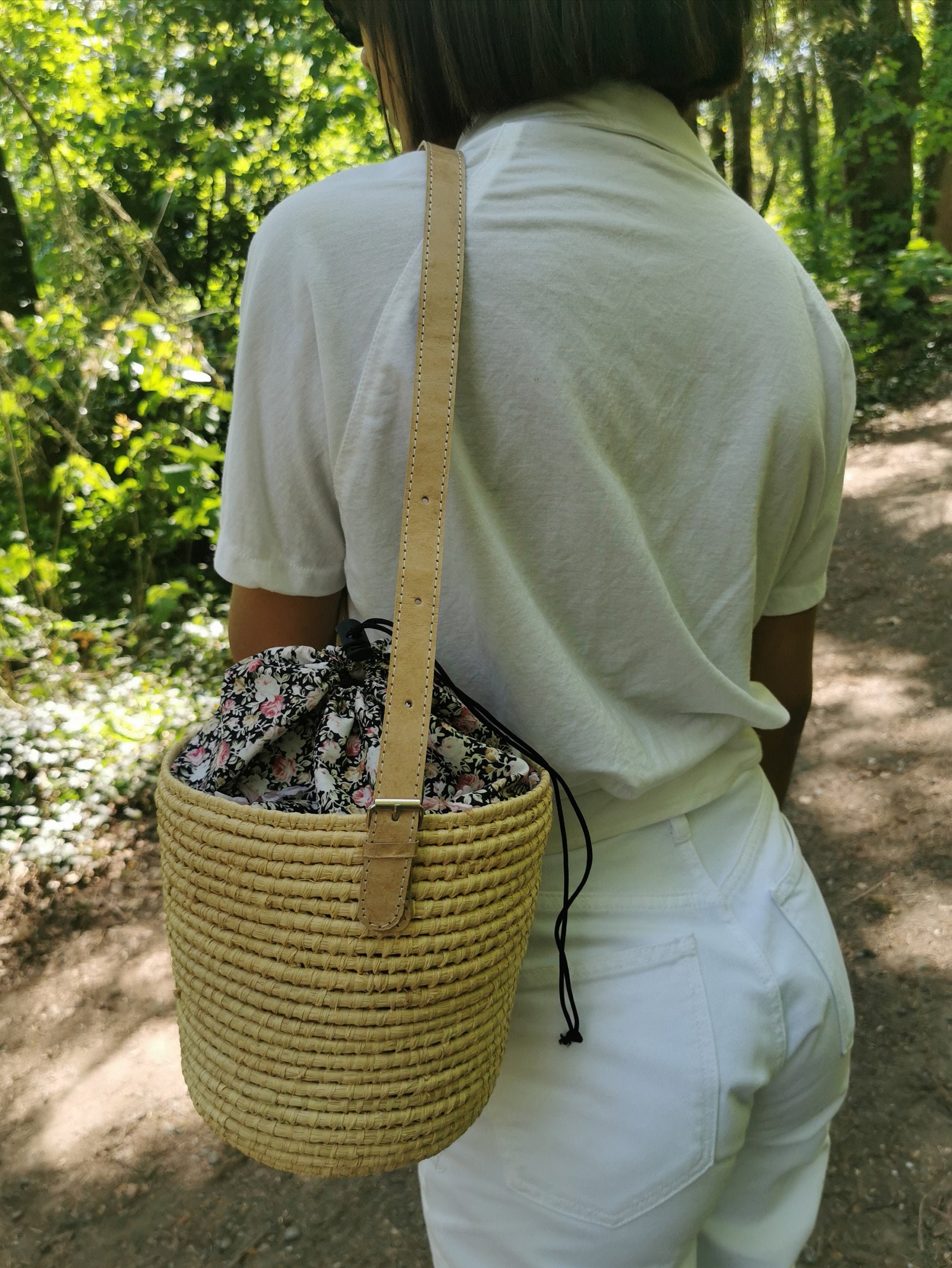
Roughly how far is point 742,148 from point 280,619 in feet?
32.4

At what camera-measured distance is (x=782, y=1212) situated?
119 centimetres

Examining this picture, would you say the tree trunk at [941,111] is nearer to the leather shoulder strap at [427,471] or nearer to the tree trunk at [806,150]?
the tree trunk at [806,150]

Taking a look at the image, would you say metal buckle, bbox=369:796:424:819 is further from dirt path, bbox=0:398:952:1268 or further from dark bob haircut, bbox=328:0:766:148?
dirt path, bbox=0:398:952:1268

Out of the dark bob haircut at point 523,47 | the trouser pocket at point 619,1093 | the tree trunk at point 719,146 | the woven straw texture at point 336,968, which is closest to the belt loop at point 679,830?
the trouser pocket at point 619,1093

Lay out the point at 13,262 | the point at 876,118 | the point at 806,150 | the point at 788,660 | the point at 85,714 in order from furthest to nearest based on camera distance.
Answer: the point at 806,150 → the point at 876,118 → the point at 13,262 → the point at 85,714 → the point at 788,660

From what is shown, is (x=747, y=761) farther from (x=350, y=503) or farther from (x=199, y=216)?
(x=199, y=216)

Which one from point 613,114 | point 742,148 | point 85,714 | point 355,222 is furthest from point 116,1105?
point 742,148

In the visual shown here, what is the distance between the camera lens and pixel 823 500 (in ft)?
3.75

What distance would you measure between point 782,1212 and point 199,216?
6147 millimetres

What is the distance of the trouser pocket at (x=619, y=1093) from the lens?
0.97 m

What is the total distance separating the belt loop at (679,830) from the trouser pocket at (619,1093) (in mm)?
105

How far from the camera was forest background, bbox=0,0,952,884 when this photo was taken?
13.4 ft

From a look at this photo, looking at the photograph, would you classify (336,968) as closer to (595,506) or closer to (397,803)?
(397,803)

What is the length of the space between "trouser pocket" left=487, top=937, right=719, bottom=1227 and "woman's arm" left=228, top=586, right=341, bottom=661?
42 cm
